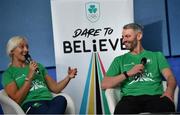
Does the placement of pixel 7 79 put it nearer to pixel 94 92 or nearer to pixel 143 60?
pixel 94 92

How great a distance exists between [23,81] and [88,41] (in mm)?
1040

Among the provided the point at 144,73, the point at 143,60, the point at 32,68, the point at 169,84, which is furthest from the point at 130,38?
the point at 32,68

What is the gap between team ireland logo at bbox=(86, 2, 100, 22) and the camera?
473 centimetres

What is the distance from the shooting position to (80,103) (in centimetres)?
468

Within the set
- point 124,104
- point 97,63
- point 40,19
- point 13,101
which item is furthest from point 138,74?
point 40,19

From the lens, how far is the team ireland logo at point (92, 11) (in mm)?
4727

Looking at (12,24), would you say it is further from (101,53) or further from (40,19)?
(101,53)

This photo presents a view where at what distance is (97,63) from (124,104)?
1.00m

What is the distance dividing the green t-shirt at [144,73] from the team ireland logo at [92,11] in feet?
2.44

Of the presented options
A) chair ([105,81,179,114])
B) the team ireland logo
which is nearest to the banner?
the team ireland logo

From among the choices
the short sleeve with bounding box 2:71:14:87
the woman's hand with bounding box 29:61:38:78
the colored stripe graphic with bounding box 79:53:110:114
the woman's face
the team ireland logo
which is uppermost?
the team ireland logo

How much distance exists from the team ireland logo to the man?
0.65 metres

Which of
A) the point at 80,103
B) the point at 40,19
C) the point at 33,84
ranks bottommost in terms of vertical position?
the point at 80,103

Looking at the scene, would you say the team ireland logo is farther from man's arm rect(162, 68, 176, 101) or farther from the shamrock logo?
man's arm rect(162, 68, 176, 101)
